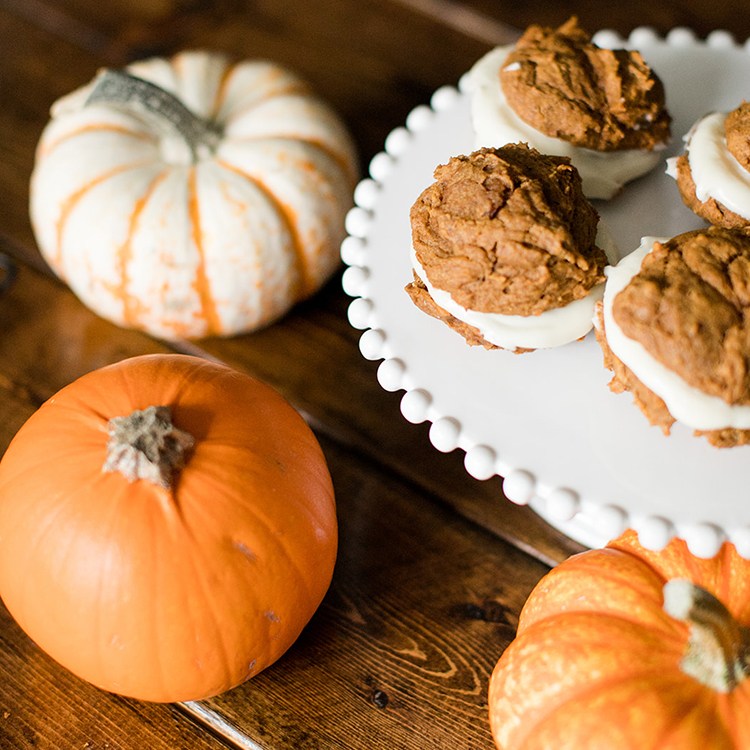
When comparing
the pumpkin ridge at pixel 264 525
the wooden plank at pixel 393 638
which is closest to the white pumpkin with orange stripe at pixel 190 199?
the wooden plank at pixel 393 638

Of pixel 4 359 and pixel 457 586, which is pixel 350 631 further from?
pixel 4 359

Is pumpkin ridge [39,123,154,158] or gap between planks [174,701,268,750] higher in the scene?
pumpkin ridge [39,123,154,158]

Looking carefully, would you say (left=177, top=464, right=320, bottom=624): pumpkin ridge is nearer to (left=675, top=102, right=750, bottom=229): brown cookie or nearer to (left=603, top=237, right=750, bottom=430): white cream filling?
(left=603, top=237, right=750, bottom=430): white cream filling

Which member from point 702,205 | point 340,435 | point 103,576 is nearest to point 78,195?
point 340,435

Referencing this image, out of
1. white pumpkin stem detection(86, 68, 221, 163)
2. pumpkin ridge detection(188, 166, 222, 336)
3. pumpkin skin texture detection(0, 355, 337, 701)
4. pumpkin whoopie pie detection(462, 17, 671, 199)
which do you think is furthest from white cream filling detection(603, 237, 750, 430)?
white pumpkin stem detection(86, 68, 221, 163)

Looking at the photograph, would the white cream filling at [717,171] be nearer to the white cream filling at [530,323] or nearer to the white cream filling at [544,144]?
the white cream filling at [544,144]

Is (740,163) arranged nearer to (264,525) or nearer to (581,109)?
(581,109)

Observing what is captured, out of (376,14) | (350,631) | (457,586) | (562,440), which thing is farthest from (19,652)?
(376,14)
